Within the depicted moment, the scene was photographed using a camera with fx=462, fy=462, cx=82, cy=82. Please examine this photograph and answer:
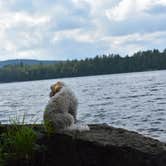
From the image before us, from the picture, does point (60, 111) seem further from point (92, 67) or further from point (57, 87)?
point (92, 67)

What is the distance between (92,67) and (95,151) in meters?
126

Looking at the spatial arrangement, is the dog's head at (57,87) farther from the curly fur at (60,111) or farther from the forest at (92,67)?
the forest at (92,67)

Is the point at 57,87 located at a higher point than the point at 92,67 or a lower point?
higher

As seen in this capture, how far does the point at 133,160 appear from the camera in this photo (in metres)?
7.84

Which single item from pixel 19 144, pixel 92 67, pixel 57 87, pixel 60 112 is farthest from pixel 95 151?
pixel 92 67

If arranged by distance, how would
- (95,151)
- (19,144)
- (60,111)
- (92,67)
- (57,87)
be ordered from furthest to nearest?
(92,67)
(57,87)
(60,111)
(95,151)
(19,144)

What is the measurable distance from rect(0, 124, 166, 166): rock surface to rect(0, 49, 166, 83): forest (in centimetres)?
12154

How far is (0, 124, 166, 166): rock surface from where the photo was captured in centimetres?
782

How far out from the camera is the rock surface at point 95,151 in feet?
25.7

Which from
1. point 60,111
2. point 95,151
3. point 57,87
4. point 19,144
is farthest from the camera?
point 57,87

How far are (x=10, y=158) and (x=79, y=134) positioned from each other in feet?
4.42

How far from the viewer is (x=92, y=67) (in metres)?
134

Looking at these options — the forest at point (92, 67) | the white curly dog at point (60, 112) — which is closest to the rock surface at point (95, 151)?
the white curly dog at point (60, 112)

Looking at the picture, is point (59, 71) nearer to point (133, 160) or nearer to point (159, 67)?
point (159, 67)
